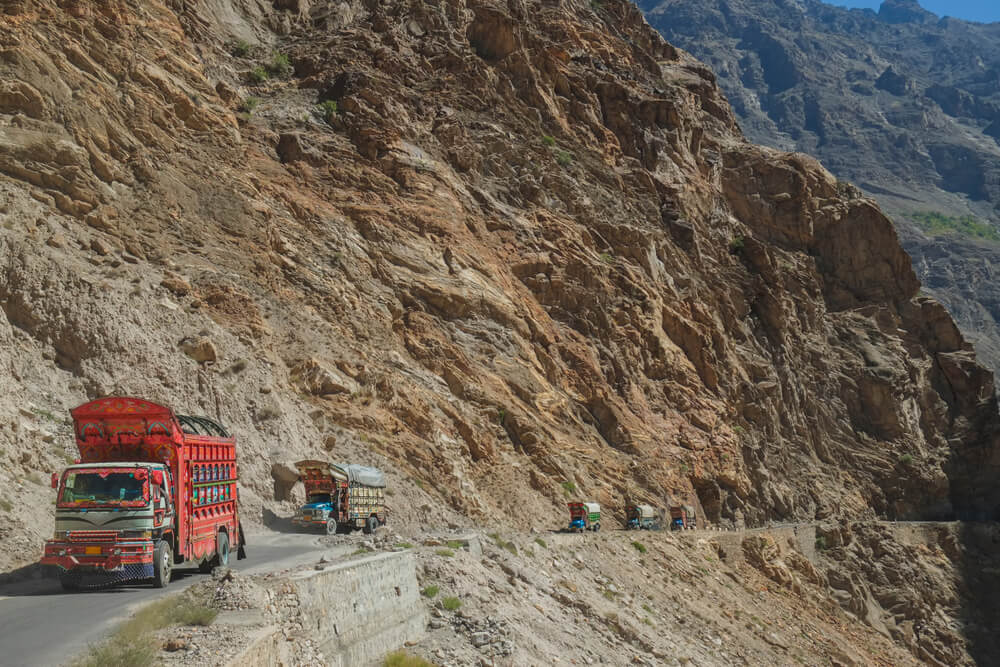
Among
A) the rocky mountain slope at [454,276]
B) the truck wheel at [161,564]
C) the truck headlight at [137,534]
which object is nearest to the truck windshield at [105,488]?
the truck headlight at [137,534]

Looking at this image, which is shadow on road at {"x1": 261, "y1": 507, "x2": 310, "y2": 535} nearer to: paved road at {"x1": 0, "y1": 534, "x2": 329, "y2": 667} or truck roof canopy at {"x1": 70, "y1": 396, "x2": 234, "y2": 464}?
paved road at {"x1": 0, "y1": 534, "x2": 329, "y2": 667}

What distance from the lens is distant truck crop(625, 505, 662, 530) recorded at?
31000mm

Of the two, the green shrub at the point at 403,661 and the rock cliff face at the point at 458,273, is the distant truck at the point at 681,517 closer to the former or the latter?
the rock cliff face at the point at 458,273

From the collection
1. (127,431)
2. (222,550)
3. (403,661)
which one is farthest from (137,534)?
(403,661)

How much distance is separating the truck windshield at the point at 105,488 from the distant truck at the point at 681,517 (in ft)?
82.1

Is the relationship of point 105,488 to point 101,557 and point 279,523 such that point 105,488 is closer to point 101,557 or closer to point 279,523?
point 101,557

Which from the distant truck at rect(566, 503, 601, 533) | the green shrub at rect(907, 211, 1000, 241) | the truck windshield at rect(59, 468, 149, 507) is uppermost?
the green shrub at rect(907, 211, 1000, 241)

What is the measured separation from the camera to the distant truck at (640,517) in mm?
31000

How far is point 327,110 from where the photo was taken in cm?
3684

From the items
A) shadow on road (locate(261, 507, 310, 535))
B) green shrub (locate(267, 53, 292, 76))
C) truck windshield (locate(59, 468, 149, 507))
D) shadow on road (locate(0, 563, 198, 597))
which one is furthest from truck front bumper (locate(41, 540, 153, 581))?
green shrub (locate(267, 53, 292, 76))

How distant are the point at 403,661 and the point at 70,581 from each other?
4845 mm

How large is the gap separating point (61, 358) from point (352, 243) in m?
13.4

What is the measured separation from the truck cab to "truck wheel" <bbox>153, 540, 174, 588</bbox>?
0.05m

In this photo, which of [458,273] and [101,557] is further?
[458,273]
